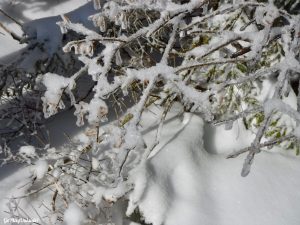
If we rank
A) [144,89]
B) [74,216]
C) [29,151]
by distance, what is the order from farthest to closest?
[29,151] < [144,89] < [74,216]

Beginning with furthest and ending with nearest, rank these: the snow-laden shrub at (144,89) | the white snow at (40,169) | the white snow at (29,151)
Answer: the white snow at (29,151), the white snow at (40,169), the snow-laden shrub at (144,89)

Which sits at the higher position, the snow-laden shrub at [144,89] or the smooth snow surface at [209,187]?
the snow-laden shrub at [144,89]

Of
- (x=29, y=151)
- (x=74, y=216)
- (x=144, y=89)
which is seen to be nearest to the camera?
(x=74, y=216)

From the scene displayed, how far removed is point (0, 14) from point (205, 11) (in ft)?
8.69

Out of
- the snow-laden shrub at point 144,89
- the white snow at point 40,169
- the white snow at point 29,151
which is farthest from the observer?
the white snow at point 29,151

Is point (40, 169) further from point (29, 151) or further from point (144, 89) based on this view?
point (144, 89)

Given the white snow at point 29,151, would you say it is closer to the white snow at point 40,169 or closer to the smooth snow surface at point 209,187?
the white snow at point 40,169

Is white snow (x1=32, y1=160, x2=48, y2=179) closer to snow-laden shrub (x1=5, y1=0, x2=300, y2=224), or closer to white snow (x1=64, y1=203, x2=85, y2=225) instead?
snow-laden shrub (x1=5, y1=0, x2=300, y2=224)

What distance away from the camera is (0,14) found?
4.59 m

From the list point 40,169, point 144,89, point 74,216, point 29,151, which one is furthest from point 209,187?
point 29,151

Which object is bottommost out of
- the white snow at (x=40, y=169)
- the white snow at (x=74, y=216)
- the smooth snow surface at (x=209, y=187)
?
the smooth snow surface at (x=209, y=187)

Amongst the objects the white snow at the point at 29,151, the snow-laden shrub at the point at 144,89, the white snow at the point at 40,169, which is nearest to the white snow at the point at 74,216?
the snow-laden shrub at the point at 144,89

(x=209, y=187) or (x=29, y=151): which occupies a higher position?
(x=29, y=151)

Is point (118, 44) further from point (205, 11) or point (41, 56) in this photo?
point (41, 56)
